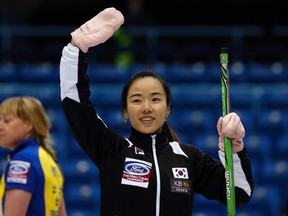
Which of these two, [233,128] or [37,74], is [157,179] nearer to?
[233,128]

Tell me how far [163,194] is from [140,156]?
0.22 meters

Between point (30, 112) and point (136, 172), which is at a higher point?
point (30, 112)

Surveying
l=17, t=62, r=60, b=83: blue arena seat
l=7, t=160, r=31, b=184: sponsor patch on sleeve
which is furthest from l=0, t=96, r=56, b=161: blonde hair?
l=17, t=62, r=60, b=83: blue arena seat

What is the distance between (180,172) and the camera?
3.80 m

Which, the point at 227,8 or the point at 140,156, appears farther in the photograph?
the point at 227,8

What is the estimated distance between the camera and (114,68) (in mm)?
10656

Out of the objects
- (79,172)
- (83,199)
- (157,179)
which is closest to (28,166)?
(157,179)

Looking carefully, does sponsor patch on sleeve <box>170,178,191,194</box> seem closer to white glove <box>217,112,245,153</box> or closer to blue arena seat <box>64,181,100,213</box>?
white glove <box>217,112,245,153</box>

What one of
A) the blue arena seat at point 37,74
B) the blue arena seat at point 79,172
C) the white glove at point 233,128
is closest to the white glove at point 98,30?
the white glove at point 233,128

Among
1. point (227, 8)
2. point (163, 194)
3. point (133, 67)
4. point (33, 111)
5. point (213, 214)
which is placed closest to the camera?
point (163, 194)

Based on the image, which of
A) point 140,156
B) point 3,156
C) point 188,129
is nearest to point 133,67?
point 188,129

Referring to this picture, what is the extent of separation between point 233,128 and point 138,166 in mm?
459

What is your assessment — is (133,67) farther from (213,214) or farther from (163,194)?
(163,194)

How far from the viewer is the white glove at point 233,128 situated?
3.72m
